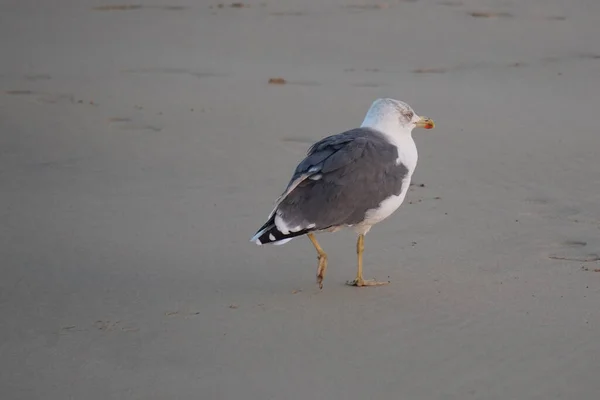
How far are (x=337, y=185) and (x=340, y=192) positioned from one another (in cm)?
5

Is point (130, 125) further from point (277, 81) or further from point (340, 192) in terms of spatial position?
point (340, 192)

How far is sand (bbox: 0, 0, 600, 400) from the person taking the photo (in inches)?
186

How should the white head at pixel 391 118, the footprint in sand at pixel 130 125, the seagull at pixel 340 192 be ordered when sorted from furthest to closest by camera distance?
the footprint in sand at pixel 130 125
the white head at pixel 391 118
the seagull at pixel 340 192

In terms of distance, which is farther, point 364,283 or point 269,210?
point 269,210

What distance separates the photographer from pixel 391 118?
6527 millimetres

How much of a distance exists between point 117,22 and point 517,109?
630 cm

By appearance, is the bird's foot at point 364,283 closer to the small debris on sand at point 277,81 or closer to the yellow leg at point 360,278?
the yellow leg at point 360,278

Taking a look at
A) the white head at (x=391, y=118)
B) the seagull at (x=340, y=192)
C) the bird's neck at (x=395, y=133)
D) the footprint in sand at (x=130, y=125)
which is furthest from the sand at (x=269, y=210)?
the white head at (x=391, y=118)

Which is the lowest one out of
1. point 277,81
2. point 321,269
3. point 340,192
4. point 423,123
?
point 277,81

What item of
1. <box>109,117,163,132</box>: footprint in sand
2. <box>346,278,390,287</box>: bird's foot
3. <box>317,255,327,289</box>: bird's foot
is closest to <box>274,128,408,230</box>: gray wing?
<box>317,255,327,289</box>: bird's foot

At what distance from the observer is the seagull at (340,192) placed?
5.77 metres

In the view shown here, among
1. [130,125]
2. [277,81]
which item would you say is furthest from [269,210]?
[277,81]

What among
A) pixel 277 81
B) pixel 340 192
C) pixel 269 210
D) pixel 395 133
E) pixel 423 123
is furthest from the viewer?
pixel 277 81

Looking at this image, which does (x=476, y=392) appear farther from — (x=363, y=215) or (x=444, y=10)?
(x=444, y=10)
